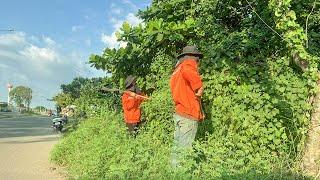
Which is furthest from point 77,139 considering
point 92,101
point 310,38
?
point 310,38

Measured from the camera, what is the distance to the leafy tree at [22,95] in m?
114

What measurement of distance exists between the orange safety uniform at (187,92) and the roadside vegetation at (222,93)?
418 millimetres

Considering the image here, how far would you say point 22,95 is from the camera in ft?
378

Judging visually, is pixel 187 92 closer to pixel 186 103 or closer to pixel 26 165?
pixel 186 103

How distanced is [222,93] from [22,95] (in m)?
111

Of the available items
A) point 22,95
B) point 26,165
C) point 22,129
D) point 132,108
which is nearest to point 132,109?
point 132,108

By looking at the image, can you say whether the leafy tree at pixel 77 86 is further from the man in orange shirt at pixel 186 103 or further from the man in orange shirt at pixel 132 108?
the man in orange shirt at pixel 186 103

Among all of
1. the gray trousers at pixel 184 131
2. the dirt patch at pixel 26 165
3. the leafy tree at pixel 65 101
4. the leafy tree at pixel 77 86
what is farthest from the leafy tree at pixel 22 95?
the gray trousers at pixel 184 131

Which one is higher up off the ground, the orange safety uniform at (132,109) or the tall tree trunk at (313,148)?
the orange safety uniform at (132,109)

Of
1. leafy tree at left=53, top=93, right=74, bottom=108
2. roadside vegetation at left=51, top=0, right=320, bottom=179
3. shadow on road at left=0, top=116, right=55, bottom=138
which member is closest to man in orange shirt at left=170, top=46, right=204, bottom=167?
roadside vegetation at left=51, top=0, right=320, bottom=179

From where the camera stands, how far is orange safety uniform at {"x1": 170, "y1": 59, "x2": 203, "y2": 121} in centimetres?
729

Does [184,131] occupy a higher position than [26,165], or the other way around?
[184,131]

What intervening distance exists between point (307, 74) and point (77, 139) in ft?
15.9

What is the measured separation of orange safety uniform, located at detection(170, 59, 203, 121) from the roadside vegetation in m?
0.42
